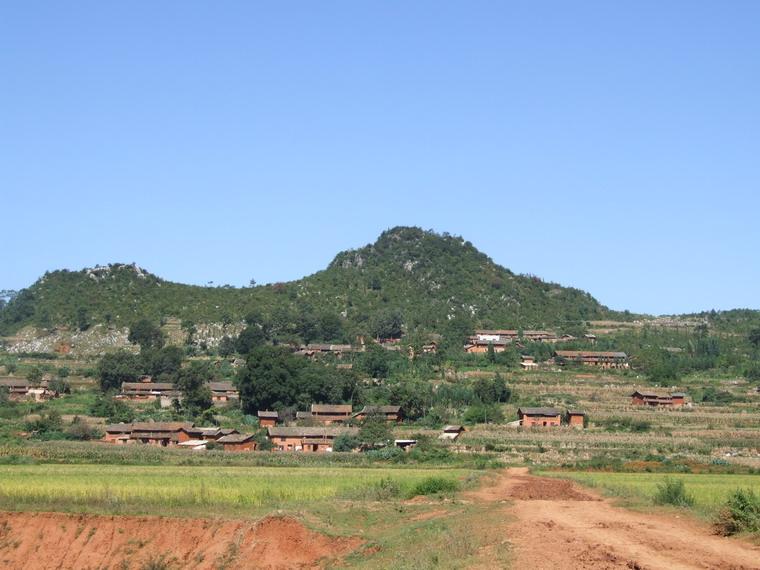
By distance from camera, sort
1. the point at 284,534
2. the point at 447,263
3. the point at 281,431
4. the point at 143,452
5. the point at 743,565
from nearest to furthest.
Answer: the point at 743,565 → the point at 284,534 → the point at 143,452 → the point at 281,431 → the point at 447,263

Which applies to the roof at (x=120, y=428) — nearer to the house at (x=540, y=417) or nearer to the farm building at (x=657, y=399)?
the house at (x=540, y=417)

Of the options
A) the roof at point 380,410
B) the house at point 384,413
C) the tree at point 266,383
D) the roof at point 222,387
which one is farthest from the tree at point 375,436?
the roof at point 222,387

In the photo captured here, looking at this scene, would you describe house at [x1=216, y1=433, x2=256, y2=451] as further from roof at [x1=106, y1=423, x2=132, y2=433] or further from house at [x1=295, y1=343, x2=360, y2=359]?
house at [x1=295, y1=343, x2=360, y2=359]

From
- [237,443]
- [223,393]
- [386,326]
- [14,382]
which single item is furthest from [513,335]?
[237,443]

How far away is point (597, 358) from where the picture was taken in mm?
102125

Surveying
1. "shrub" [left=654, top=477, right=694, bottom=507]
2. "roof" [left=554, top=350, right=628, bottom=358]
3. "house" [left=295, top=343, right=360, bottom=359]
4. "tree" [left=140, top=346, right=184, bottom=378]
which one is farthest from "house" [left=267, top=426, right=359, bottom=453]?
"roof" [left=554, top=350, right=628, bottom=358]

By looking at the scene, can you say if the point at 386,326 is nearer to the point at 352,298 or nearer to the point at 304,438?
the point at 352,298

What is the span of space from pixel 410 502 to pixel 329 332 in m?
91.6

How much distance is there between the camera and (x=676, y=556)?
59.3ft

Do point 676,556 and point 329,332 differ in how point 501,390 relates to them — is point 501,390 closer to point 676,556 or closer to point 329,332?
point 329,332

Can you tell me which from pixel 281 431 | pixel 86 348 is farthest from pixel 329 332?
pixel 281 431

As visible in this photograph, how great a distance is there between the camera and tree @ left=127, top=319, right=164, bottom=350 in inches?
4506

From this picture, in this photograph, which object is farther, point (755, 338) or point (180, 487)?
point (755, 338)

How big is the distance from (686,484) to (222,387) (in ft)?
183
